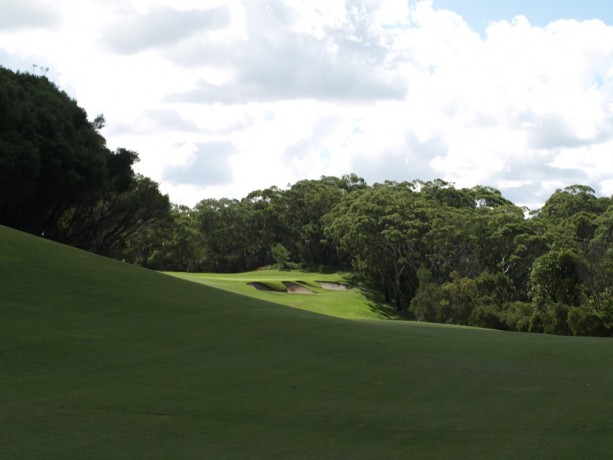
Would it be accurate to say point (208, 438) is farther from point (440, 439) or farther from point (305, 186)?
point (305, 186)

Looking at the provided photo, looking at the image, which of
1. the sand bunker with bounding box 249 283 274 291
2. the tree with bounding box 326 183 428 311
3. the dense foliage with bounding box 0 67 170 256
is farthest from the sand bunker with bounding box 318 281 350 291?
the dense foliage with bounding box 0 67 170 256

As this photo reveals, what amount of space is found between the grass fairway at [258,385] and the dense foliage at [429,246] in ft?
62.2

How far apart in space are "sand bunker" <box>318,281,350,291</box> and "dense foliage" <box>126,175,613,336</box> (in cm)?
271

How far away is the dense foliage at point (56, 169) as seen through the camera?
1543 inches

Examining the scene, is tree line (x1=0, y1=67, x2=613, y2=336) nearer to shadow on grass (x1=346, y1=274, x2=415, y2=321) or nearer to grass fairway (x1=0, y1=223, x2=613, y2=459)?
shadow on grass (x1=346, y1=274, x2=415, y2=321)

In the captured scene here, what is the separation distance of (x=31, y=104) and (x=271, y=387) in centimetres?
3412

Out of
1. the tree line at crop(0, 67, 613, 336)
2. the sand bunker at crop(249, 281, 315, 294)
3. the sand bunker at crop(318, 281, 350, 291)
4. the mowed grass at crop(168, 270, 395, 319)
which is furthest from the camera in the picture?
the sand bunker at crop(318, 281, 350, 291)

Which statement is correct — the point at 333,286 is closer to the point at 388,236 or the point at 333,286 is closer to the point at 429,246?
the point at 388,236

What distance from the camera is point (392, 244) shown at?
7162cm

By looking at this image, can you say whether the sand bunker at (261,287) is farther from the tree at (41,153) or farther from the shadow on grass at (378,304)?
the tree at (41,153)

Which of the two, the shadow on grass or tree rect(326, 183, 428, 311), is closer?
the shadow on grass

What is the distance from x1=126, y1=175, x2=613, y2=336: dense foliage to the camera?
136 feet

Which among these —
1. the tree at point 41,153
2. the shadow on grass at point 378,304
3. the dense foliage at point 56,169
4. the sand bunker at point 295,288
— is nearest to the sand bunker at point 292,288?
the sand bunker at point 295,288

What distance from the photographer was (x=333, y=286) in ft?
272
